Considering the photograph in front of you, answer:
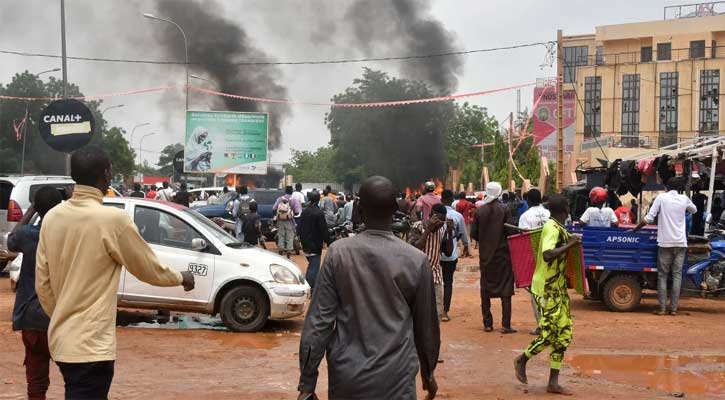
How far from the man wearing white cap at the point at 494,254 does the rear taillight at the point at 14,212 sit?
794 centimetres

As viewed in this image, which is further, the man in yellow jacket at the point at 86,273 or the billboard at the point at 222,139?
the billboard at the point at 222,139

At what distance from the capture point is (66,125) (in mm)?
14562

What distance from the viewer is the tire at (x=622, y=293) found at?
43.3ft

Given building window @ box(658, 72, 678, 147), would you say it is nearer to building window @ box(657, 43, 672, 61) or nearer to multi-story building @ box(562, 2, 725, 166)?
multi-story building @ box(562, 2, 725, 166)

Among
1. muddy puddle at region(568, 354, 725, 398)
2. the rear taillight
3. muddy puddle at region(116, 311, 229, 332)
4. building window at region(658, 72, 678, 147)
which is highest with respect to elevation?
building window at region(658, 72, 678, 147)

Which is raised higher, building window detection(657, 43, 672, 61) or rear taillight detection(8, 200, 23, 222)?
building window detection(657, 43, 672, 61)

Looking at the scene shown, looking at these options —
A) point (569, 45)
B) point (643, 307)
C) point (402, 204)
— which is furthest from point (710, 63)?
point (643, 307)

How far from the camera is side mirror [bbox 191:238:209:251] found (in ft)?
35.7

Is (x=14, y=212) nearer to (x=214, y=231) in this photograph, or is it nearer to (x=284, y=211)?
(x=214, y=231)

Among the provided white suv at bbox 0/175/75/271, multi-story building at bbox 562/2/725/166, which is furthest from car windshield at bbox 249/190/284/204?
multi-story building at bbox 562/2/725/166

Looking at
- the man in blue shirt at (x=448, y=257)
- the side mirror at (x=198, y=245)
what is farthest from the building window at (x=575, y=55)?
the side mirror at (x=198, y=245)

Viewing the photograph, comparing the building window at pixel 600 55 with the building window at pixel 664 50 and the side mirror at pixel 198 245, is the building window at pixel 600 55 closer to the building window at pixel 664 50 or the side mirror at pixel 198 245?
the building window at pixel 664 50

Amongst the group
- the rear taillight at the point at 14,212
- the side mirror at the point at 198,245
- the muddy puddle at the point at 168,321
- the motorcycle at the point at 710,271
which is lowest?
the muddy puddle at the point at 168,321

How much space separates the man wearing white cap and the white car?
7.10ft
